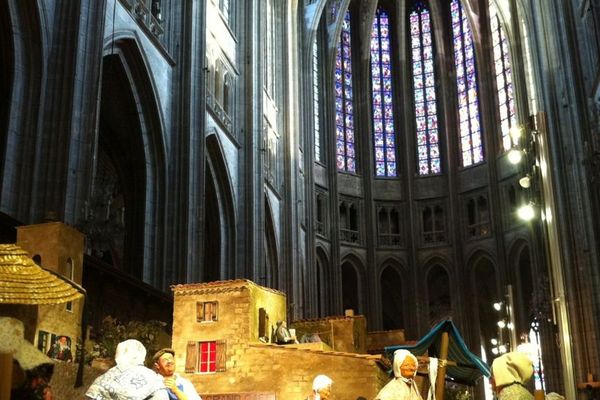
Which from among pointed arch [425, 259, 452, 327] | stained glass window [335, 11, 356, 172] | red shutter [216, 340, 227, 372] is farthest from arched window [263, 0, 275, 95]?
red shutter [216, 340, 227, 372]

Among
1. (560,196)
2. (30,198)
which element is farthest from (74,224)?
(560,196)

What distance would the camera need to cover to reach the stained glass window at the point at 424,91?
41469 mm

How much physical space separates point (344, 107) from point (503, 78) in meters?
8.43

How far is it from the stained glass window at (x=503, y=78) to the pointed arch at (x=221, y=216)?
17.1 metres

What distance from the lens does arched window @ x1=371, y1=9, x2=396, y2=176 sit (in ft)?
137

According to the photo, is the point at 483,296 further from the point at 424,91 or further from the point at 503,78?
the point at 424,91

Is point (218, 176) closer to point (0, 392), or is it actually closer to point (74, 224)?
point (74, 224)

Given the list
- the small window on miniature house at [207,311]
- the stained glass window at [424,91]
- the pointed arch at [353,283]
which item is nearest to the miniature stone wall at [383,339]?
the small window on miniature house at [207,311]

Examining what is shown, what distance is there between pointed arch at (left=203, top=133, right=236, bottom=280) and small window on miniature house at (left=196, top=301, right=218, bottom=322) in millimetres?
8884

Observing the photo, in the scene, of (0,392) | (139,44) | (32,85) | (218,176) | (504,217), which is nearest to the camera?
(0,392)

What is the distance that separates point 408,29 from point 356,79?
13.8ft

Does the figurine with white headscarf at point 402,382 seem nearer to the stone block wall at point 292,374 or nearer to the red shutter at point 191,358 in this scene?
the stone block wall at point 292,374

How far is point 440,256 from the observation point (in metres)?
39.1

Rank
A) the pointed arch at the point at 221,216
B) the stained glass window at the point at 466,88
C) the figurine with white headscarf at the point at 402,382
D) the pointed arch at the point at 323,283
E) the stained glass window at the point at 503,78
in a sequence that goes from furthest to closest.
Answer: the stained glass window at the point at 466,88, the stained glass window at the point at 503,78, the pointed arch at the point at 323,283, the pointed arch at the point at 221,216, the figurine with white headscarf at the point at 402,382
